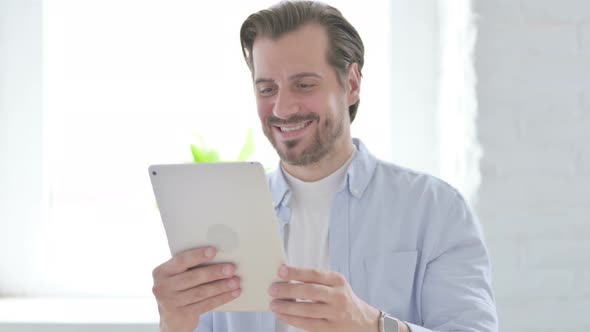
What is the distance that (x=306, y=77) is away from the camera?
166cm

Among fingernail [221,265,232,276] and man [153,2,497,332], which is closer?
fingernail [221,265,232,276]

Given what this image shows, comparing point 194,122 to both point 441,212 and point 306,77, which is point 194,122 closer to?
point 306,77

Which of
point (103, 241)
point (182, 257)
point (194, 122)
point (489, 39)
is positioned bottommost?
point (103, 241)

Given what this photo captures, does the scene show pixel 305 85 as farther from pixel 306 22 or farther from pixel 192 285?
pixel 192 285

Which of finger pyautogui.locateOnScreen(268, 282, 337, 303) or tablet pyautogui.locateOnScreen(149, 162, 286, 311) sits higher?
tablet pyautogui.locateOnScreen(149, 162, 286, 311)

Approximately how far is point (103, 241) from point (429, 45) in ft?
4.33

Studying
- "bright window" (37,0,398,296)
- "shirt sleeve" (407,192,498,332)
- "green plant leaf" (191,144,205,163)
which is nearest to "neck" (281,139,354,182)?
"shirt sleeve" (407,192,498,332)

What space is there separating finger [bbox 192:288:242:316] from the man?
0.28 metres

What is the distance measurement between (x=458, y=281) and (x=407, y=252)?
5.0 inches

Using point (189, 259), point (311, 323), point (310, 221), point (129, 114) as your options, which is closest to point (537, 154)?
point (310, 221)

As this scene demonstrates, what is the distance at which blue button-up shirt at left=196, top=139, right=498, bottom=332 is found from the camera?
1.56m

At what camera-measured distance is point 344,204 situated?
170 cm

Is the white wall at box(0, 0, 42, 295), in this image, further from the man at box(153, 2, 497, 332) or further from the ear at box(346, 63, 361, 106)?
the ear at box(346, 63, 361, 106)

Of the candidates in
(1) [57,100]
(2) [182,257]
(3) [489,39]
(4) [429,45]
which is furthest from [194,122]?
(2) [182,257]
